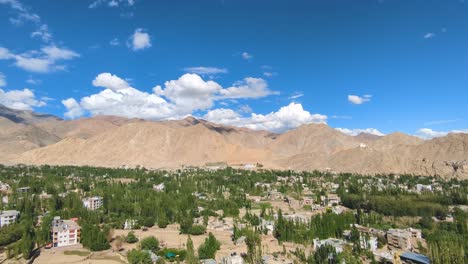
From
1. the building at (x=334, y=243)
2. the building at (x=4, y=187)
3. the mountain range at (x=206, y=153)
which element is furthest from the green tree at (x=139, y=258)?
the mountain range at (x=206, y=153)

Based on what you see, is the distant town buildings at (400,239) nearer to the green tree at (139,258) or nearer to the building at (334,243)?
the building at (334,243)

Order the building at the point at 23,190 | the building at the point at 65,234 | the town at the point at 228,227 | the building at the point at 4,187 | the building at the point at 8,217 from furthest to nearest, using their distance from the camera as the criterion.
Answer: the building at the point at 4,187 → the building at the point at 23,190 → the building at the point at 8,217 → the building at the point at 65,234 → the town at the point at 228,227

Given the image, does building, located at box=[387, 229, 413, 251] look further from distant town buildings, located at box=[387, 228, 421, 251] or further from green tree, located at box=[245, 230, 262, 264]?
green tree, located at box=[245, 230, 262, 264]

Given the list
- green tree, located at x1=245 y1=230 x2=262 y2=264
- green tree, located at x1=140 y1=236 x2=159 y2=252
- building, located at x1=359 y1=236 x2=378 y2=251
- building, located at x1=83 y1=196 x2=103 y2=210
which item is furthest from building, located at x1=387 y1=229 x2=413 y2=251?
building, located at x1=83 y1=196 x2=103 y2=210

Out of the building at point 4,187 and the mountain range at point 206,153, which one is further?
the mountain range at point 206,153

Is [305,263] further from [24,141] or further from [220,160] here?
[24,141]

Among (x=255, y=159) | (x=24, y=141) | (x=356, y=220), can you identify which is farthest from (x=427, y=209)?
(x=24, y=141)
